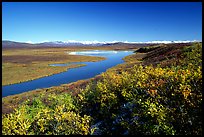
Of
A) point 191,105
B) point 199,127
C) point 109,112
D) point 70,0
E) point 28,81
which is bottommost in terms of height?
point 28,81

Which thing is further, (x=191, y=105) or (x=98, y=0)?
(x=191, y=105)

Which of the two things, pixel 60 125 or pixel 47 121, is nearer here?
pixel 60 125

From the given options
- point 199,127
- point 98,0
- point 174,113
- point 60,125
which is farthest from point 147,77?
point 98,0

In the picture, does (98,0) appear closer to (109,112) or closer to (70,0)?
(70,0)

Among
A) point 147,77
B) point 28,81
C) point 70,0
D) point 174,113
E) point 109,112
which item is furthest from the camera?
point 28,81

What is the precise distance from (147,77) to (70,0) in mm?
3733

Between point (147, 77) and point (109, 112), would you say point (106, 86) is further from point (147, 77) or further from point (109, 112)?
point (147, 77)

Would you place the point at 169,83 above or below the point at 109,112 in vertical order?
above

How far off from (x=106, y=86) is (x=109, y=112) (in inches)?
49.2

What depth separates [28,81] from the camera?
41281 millimetres

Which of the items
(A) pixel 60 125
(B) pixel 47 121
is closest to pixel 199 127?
(A) pixel 60 125

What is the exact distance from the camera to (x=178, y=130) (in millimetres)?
6109

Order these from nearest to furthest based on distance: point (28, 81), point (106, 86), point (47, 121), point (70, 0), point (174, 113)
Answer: point (70, 0) < point (174, 113) < point (47, 121) < point (106, 86) < point (28, 81)

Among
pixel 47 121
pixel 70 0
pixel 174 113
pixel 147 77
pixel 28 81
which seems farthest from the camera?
pixel 28 81
